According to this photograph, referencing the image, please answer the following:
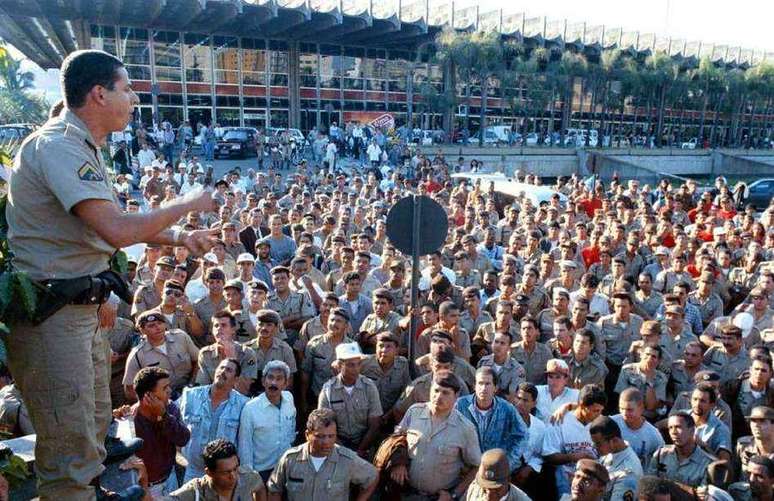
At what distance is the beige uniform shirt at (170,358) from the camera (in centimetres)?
516

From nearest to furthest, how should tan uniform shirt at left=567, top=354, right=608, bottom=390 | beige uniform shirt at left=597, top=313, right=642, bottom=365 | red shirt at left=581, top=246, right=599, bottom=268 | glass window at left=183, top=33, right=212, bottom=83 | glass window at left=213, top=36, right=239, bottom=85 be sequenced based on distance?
tan uniform shirt at left=567, top=354, right=608, bottom=390
beige uniform shirt at left=597, top=313, right=642, bottom=365
red shirt at left=581, top=246, right=599, bottom=268
glass window at left=183, top=33, right=212, bottom=83
glass window at left=213, top=36, right=239, bottom=85

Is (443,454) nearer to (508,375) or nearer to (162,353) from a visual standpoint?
(508,375)

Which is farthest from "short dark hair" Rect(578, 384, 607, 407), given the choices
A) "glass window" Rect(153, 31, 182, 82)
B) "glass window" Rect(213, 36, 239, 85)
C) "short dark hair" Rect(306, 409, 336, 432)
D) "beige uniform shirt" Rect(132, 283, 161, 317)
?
"glass window" Rect(213, 36, 239, 85)

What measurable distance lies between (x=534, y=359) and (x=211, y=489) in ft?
10.9

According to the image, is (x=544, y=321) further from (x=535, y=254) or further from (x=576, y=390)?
(x=535, y=254)

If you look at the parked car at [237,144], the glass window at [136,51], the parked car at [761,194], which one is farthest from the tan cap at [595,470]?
the glass window at [136,51]

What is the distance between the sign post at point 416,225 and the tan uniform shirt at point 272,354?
1381 millimetres

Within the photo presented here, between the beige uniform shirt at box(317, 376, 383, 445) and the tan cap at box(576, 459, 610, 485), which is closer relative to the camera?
the tan cap at box(576, 459, 610, 485)

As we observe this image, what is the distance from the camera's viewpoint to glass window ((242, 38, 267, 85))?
35.9 m

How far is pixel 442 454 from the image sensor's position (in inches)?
172

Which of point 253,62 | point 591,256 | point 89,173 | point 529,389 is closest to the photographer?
point 89,173

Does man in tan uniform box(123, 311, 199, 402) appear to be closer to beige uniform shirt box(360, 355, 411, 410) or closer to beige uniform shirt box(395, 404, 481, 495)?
beige uniform shirt box(360, 355, 411, 410)

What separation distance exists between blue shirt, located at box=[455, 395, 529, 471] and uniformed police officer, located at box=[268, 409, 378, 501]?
935mm

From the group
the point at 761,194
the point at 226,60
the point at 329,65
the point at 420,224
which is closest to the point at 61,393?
the point at 420,224
